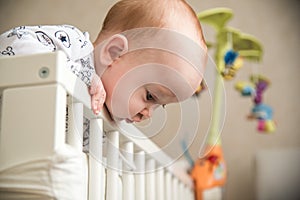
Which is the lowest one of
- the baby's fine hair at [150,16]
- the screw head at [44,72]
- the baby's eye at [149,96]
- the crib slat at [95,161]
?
the crib slat at [95,161]

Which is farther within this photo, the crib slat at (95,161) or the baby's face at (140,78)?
the baby's face at (140,78)

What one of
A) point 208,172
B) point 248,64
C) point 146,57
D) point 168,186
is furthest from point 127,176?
point 248,64

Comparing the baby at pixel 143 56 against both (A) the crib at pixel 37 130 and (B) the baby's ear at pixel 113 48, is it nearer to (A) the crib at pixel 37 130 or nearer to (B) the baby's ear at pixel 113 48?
(B) the baby's ear at pixel 113 48

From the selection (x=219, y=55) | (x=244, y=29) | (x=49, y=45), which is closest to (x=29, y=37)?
(x=49, y=45)

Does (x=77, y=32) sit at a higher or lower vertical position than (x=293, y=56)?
lower

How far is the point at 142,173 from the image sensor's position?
82 cm

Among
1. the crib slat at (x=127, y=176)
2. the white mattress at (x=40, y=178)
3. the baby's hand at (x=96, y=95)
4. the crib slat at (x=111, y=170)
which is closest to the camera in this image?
the white mattress at (x=40, y=178)

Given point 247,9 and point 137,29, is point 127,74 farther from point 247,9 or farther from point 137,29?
point 247,9

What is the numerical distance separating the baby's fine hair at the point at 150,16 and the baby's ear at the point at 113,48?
0.03 m

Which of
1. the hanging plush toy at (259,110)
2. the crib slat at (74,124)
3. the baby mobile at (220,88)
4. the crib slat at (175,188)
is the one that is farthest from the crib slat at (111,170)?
the hanging plush toy at (259,110)

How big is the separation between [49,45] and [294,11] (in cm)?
125

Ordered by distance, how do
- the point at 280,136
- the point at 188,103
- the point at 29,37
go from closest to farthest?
1. the point at 29,37
2. the point at 188,103
3. the point at 280,136

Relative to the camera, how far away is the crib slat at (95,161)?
534 mm

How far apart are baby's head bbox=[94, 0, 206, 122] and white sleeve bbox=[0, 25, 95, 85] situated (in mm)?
32
